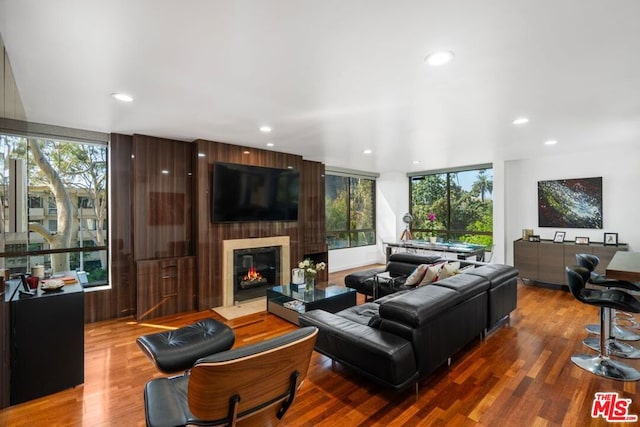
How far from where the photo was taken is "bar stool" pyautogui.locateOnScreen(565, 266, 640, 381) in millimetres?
2570

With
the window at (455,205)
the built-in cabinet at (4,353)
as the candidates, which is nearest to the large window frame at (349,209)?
the window at (455,205)

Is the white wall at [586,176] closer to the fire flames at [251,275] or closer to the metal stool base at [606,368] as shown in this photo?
the metal stool base at [606,368]

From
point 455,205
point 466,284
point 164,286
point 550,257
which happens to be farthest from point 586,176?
point 164,286

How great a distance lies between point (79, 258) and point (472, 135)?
5602 mm

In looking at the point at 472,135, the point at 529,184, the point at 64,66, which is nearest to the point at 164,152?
the point at 64,66

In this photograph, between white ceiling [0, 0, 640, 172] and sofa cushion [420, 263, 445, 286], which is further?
sofa cushion [420, 263, 445, 286]

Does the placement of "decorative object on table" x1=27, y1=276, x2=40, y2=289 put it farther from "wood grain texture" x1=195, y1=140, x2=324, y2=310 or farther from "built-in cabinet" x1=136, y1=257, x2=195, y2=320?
"wood grain texture" x1=195, y1=140, x2=324, y2=310

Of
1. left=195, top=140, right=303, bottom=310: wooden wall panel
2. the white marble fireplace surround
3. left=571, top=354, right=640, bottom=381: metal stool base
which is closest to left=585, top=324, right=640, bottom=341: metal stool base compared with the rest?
left=571, top=354, right=640, bottom=381: metal stool base

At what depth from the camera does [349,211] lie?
25.0 feet

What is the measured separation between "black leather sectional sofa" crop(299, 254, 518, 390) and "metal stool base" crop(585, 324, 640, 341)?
157 centimetres

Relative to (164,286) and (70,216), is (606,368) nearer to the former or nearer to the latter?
(164,286)

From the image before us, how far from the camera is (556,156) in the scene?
565 cm

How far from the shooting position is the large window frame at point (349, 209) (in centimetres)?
723

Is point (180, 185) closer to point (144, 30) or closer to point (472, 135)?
point (144, 30)
